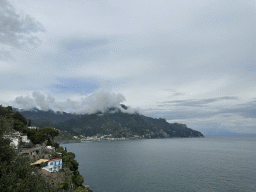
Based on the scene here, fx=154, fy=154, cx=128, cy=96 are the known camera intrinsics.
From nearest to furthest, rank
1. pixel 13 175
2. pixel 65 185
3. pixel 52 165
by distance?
1. pixel 13 175
2. pixel 65 185
3. pixel 52 165

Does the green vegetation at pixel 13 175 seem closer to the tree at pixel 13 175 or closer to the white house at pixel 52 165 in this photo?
the tree at pixel 13 175

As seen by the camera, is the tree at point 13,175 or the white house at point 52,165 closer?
the tree at point 13,175

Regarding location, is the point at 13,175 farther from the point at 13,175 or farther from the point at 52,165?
the point at 52,165

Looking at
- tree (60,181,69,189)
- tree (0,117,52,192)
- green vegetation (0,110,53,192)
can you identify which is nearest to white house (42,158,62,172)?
tree (60,181,69,189)

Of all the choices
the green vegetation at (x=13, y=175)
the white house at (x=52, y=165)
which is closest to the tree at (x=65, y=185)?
the white house at (x=52, y=165)

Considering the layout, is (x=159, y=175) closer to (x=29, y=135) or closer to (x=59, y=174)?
(x=59, y=174)

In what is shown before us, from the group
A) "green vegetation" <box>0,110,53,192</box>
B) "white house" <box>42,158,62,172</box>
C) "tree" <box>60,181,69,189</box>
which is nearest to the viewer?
"green vegetation" <box>0,110,53,192</box>

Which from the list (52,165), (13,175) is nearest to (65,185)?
(52,165)

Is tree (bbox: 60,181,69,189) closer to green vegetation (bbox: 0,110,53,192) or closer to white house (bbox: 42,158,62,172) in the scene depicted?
white house (bbox: 42,158,62,172)

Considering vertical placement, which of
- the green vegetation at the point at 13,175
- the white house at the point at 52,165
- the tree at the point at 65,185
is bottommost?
the tree at the point at 65,185

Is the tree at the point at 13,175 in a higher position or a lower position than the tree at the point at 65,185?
higher

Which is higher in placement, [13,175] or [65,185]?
[13,175]
